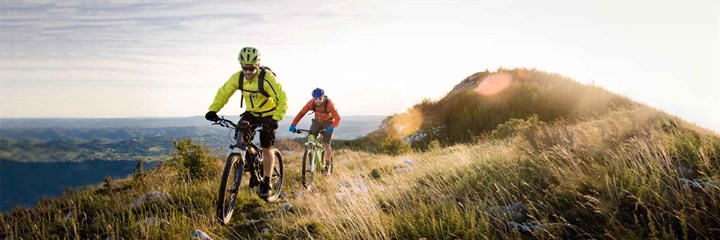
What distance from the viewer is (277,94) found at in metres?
6.21

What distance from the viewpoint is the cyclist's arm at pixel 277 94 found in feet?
20.2

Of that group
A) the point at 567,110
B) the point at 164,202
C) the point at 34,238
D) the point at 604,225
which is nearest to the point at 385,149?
the point at 567,110

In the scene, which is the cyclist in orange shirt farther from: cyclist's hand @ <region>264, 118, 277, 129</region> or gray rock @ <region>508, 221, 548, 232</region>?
gray rock @ <region>508, 221, 548, 232</region>

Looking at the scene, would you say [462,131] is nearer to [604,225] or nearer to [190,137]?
[190,137]

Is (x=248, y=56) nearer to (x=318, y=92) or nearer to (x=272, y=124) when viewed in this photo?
(x=272, y=124)

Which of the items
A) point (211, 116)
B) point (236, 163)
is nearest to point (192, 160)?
point (211, 116)

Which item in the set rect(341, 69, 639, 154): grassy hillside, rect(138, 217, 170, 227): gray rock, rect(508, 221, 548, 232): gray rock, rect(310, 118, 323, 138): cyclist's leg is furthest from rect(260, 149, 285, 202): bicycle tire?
rect(341, 69, 639, 154): grassy hillside

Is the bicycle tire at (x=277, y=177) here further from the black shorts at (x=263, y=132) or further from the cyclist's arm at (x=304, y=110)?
the cyclist's arm at (x=304, y=110)

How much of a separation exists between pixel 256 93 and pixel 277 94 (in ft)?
1.18

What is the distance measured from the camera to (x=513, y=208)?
409cm

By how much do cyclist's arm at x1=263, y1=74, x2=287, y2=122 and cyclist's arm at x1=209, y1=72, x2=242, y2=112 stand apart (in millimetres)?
535

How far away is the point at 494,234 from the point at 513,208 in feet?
2.76

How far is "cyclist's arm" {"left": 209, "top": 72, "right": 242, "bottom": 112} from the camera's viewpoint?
621cm

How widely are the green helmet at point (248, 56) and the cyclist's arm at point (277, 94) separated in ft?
1.22
